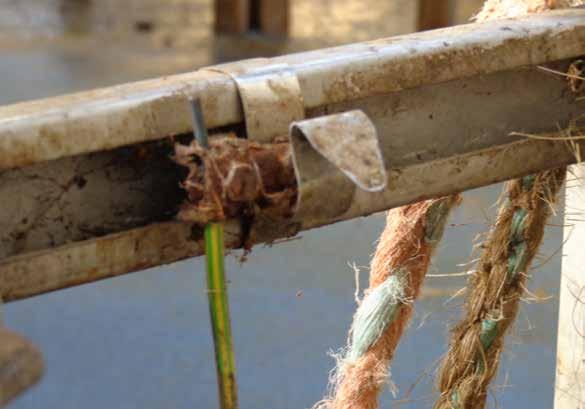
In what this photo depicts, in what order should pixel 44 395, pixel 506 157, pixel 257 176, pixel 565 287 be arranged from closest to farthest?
pixel 257 176, pixel 506 157, pixel 565 287, pixel 44 395

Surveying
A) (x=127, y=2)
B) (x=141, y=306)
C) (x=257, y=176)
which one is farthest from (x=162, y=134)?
(x=127, y=2)

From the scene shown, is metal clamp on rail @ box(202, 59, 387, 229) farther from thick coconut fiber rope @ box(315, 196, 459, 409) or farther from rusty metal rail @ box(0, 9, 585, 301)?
thick coconut fiber rope @ box(315, 196, 459, 409)

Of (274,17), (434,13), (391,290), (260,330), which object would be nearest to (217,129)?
(391,290)

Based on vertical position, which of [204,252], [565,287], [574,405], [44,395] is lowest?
[44,395]

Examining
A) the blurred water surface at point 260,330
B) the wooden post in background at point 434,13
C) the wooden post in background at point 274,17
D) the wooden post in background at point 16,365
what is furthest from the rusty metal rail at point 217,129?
the wooden post in background at point 274,17

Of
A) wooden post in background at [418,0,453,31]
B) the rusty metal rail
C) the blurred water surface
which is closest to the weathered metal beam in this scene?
the rusty metal rail

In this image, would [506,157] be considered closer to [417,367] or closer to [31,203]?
[31,203]
